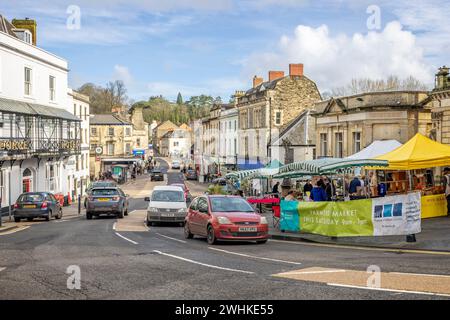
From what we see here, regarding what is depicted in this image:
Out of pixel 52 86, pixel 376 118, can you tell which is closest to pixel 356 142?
pixel 376 118

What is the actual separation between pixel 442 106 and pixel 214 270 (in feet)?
63.6

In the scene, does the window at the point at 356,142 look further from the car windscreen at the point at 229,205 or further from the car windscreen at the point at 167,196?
the car windscreen at the point at 229,205

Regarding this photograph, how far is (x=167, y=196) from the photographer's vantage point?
→ 85.0 feet

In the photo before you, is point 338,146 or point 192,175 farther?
point 192,175

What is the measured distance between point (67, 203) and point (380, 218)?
121 feet

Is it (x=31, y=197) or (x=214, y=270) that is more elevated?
(x=31, y=197)

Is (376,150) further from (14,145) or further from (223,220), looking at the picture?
(14,145)

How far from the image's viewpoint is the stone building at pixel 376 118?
36.2m

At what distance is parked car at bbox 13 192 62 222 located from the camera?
93.6ft

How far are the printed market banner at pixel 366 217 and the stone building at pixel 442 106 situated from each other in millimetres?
11202

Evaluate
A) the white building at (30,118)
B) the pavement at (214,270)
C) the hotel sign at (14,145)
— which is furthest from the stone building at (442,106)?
the hotel sign at (14,145)

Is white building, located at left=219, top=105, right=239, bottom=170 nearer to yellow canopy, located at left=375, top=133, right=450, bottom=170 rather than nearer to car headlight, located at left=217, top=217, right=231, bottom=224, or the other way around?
yellow canopy, located at left=375, top=133, right=450, bottom=170

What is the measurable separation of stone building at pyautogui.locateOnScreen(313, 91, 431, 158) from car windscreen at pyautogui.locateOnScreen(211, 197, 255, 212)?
20.6m

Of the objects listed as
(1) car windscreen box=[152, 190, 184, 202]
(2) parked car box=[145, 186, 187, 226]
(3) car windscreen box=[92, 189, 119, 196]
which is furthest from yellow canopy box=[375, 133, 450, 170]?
(3) car windscreen box=[92, 189, 119, 196]
